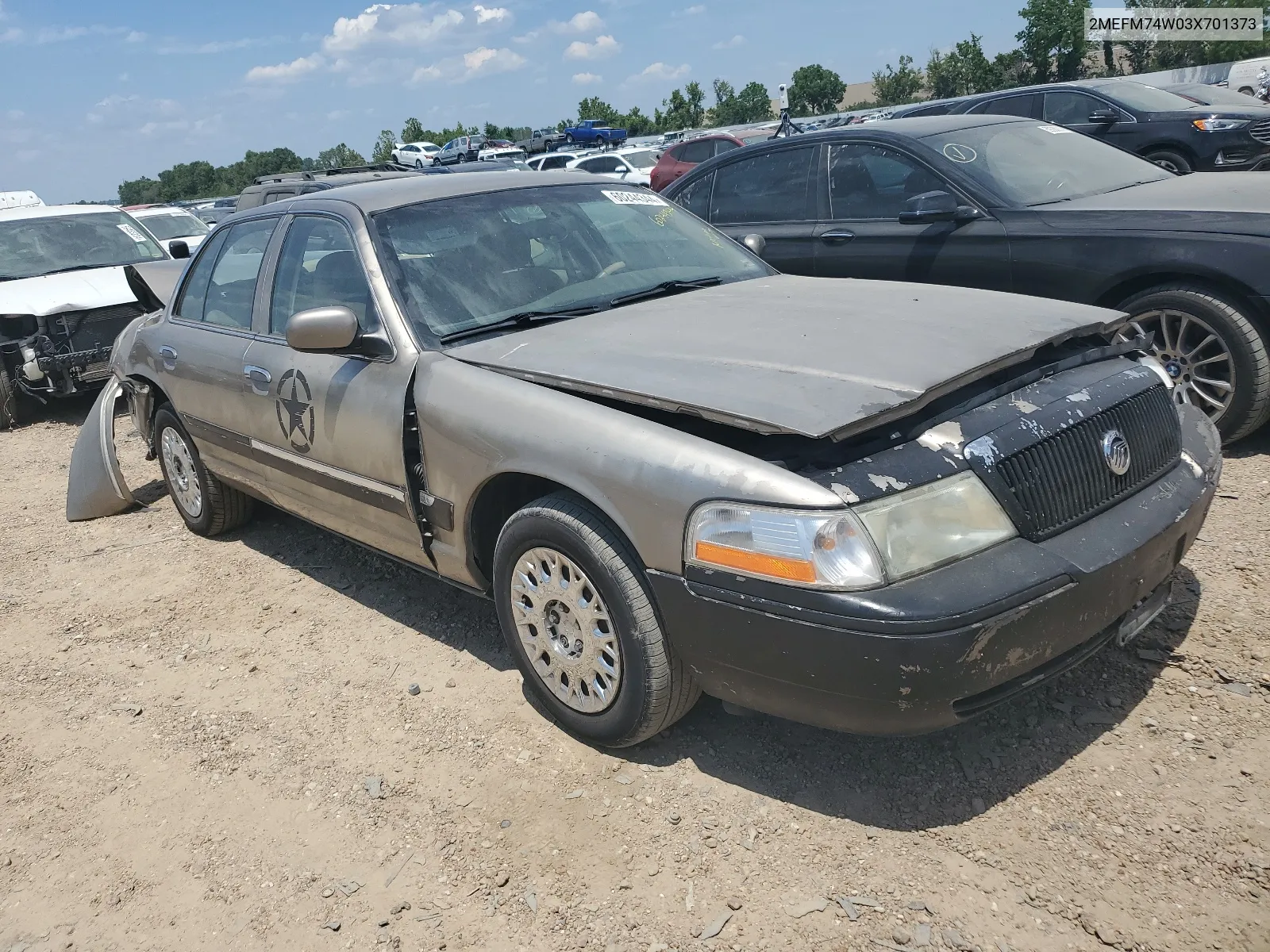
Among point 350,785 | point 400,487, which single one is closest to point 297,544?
point 400,487

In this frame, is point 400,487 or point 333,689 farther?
point 333,689

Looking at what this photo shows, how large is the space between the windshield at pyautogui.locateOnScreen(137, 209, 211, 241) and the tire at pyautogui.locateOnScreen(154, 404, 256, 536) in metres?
10.2

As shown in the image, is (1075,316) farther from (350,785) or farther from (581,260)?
(350,785)

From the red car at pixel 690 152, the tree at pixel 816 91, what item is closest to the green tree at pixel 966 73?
the tree at pixel 816 91

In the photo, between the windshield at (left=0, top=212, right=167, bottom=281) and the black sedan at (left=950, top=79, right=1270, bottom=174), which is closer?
the windshield at (left=0, top=212, right=167, bottom=281)

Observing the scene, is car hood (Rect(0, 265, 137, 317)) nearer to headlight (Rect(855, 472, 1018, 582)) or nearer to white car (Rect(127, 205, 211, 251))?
white car (Rect(127, 205, 211, 251))

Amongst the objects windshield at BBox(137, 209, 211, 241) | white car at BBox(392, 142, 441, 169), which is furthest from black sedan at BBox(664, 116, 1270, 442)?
white car at BBox(392, 142, 441, 169)

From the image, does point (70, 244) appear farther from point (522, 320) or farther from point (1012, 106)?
point (1012, 106)

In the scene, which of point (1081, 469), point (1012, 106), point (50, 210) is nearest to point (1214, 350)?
point (1081, 469)

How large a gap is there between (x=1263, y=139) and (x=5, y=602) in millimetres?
11823

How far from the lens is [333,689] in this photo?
12.1 feet

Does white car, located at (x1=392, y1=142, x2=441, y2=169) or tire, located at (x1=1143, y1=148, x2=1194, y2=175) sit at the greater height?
white car, located at (x1=392, y1=142, x2=441, y2=169)

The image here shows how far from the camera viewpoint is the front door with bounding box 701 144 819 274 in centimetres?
608

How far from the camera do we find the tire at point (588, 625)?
2.68 metres
